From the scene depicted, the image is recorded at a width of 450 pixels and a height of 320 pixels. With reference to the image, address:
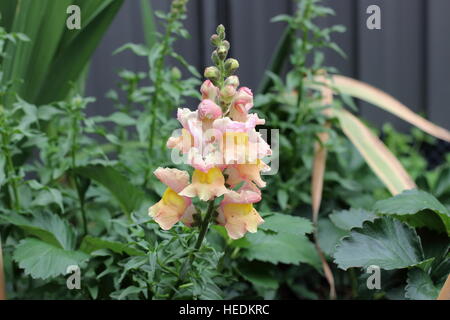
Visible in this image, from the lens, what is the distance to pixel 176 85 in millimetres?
1399

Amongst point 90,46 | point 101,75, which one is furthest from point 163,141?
point 101,75

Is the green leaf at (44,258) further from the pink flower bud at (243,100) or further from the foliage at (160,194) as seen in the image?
the pink flower bud at (243,100)

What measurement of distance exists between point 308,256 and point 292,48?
659mm

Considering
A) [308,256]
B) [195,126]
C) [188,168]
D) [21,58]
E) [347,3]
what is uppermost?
[347,3]

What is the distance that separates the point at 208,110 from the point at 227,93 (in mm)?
37

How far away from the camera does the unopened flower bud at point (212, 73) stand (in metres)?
0.88

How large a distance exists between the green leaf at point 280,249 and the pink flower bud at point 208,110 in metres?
0.43

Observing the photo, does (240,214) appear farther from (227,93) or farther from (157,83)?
(157,83)

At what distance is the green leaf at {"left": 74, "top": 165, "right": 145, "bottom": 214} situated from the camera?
49.2 inches

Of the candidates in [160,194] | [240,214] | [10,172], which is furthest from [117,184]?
[240,214]

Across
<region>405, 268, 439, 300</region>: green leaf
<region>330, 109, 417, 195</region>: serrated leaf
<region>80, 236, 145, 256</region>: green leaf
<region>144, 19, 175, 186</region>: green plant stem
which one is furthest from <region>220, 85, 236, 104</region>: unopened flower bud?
<region>330, 109, 417, 195</region>: serrated leaf

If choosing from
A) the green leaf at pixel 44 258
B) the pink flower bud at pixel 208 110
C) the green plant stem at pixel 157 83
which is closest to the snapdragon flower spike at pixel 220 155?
the pink flower bud at pixel 208 110

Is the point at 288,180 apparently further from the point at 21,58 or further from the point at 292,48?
the point at 21,58

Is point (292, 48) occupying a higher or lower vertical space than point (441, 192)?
higher
